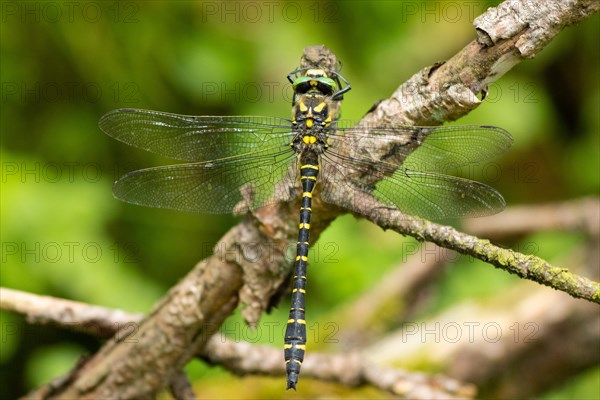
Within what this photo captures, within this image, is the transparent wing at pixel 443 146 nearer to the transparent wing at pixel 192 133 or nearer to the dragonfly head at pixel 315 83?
the dragonfly head at pixel 315 83

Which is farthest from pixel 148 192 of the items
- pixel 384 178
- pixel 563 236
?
pixel 563 236

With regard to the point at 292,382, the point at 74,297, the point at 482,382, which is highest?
the point at 74,297

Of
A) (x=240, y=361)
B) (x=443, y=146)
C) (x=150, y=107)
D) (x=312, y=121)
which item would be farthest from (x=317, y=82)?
(x=150, y=107)

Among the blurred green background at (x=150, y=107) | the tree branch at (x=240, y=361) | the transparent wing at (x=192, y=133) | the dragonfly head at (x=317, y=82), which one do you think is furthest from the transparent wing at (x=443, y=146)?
the blurred green background at (x=150, y=107)

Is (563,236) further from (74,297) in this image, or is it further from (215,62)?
(74,297)

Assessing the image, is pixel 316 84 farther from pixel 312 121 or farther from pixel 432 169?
pixel 432 169

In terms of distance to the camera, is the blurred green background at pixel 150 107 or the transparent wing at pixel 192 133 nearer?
the transparent wing at pixel 192 133

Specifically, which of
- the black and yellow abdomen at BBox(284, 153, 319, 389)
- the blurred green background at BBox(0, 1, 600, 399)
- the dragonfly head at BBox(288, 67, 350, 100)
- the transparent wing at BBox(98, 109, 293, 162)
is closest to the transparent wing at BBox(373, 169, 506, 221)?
the black and yellow abdomen at BBox(284, 153, 319, 389)
